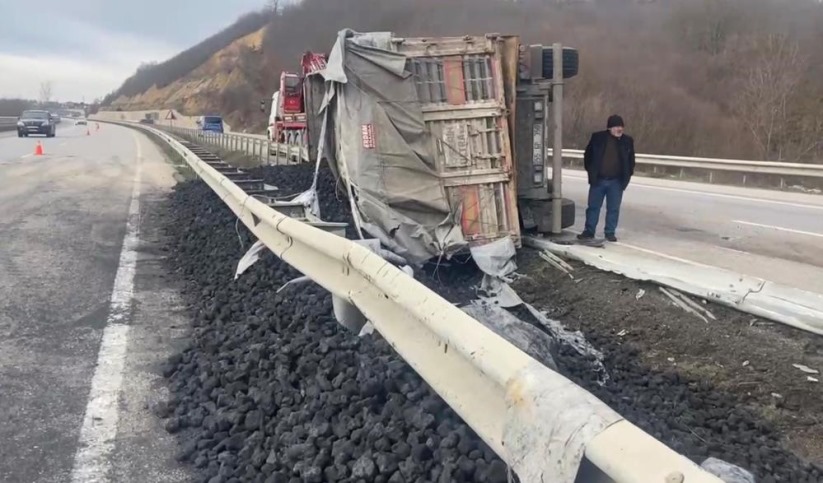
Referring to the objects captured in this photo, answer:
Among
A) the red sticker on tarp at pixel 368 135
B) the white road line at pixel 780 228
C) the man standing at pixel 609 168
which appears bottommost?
the white road line at pixel 780 228

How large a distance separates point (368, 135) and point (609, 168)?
2.96 m

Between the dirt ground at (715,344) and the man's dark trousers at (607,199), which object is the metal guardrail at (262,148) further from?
the dirt ground at (715,344)

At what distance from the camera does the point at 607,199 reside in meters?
8.85

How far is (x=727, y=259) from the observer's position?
315 inches

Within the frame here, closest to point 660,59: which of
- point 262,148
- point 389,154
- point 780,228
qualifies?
point 262,148

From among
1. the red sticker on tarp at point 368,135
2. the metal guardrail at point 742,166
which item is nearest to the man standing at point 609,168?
the red sticker on tarp at point 368,135

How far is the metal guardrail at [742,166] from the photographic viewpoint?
17.7 metres

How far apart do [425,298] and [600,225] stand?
816 centimetres

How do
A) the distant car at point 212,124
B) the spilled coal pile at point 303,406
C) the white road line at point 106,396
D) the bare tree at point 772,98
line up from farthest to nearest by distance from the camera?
the distant car at point 212,124 < the bare tree at point 772,98 < the white road line at point 106,396 < the spilled coal pile at point 303,406

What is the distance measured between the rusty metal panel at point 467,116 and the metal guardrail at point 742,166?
12576 mm

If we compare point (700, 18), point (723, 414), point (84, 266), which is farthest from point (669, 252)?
point (700, 18)

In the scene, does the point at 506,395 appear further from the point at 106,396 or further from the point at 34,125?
the point at 34,125

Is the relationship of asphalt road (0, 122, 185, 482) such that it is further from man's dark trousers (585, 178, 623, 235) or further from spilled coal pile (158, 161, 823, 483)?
man's dark trousers (585, 178, 623, 235)

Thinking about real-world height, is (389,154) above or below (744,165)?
above
